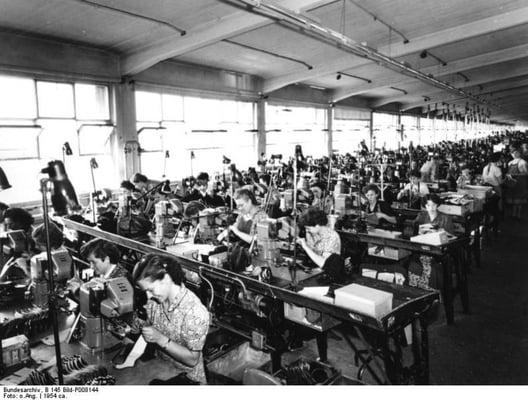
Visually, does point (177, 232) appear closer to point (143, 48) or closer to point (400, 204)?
point (400, 204)

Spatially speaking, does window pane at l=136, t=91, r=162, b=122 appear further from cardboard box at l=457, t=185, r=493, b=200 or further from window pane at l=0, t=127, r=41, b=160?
cardboard box at l=457, t=185, r=493, b=200

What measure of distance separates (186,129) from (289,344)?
7.48 m

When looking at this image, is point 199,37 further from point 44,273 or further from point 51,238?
point 44,273

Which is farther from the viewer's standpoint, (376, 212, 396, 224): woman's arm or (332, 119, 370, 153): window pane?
(332, 119, 370, 153): window pane

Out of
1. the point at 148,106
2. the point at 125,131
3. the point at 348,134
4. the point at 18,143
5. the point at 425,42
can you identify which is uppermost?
the point at 425,42

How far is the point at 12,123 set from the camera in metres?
6.59

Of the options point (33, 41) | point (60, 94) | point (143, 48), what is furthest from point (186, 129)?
point (33, 41)

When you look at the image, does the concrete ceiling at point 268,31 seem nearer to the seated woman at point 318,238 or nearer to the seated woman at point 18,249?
the seated woman at point 318,238

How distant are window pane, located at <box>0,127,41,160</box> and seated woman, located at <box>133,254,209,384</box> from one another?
18.3 ft

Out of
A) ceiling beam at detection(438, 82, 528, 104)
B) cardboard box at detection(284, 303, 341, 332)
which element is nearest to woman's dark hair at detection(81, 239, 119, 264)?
cardboard box at detection(284, 303, 341, 332)

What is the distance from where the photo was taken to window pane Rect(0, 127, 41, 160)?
6.54 meters

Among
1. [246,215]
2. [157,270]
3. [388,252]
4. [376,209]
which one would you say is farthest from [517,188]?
[157,270]

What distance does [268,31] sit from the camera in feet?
25.2

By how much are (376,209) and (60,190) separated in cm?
387
